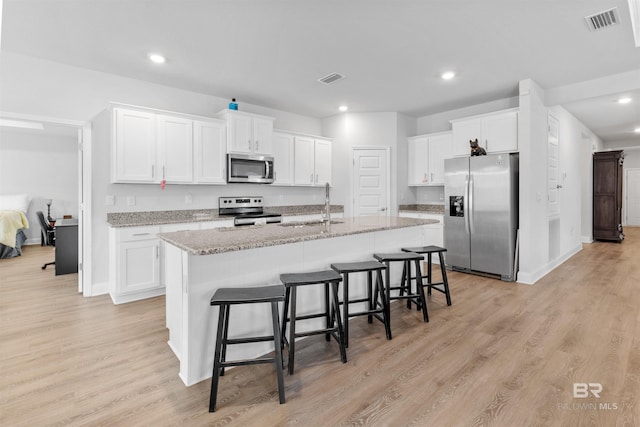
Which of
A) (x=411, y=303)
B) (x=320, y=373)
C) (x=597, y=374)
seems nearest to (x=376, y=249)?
(x=411, y=303)

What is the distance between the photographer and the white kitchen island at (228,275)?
205cm

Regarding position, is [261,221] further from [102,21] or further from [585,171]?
[585,171]

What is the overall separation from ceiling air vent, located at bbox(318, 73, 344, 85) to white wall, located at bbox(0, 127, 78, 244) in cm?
675

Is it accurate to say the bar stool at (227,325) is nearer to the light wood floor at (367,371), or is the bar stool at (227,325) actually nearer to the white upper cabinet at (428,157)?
the light wood floor at (367,371)

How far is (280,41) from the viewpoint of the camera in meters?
3.15

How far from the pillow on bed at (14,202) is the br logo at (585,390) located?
976 cm

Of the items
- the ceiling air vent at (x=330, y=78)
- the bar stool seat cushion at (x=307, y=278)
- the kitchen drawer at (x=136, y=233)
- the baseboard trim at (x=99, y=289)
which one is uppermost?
the ceiling air vent at (x=330, y=78)

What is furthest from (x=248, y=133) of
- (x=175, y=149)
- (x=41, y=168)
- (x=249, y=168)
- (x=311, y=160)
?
(x=41, y=168)

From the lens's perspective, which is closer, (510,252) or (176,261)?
(176,261)

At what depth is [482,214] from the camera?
15.1 feet

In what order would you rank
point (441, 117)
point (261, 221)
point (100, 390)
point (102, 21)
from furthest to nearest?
point (441, 117), point (261, 221), point (102, 21), point (100, 390)

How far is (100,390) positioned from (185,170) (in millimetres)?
2837

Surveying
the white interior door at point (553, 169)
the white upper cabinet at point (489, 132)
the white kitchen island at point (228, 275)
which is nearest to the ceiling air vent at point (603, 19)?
the white upper cabinet at point (489, 132)

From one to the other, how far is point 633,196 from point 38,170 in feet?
53.9
